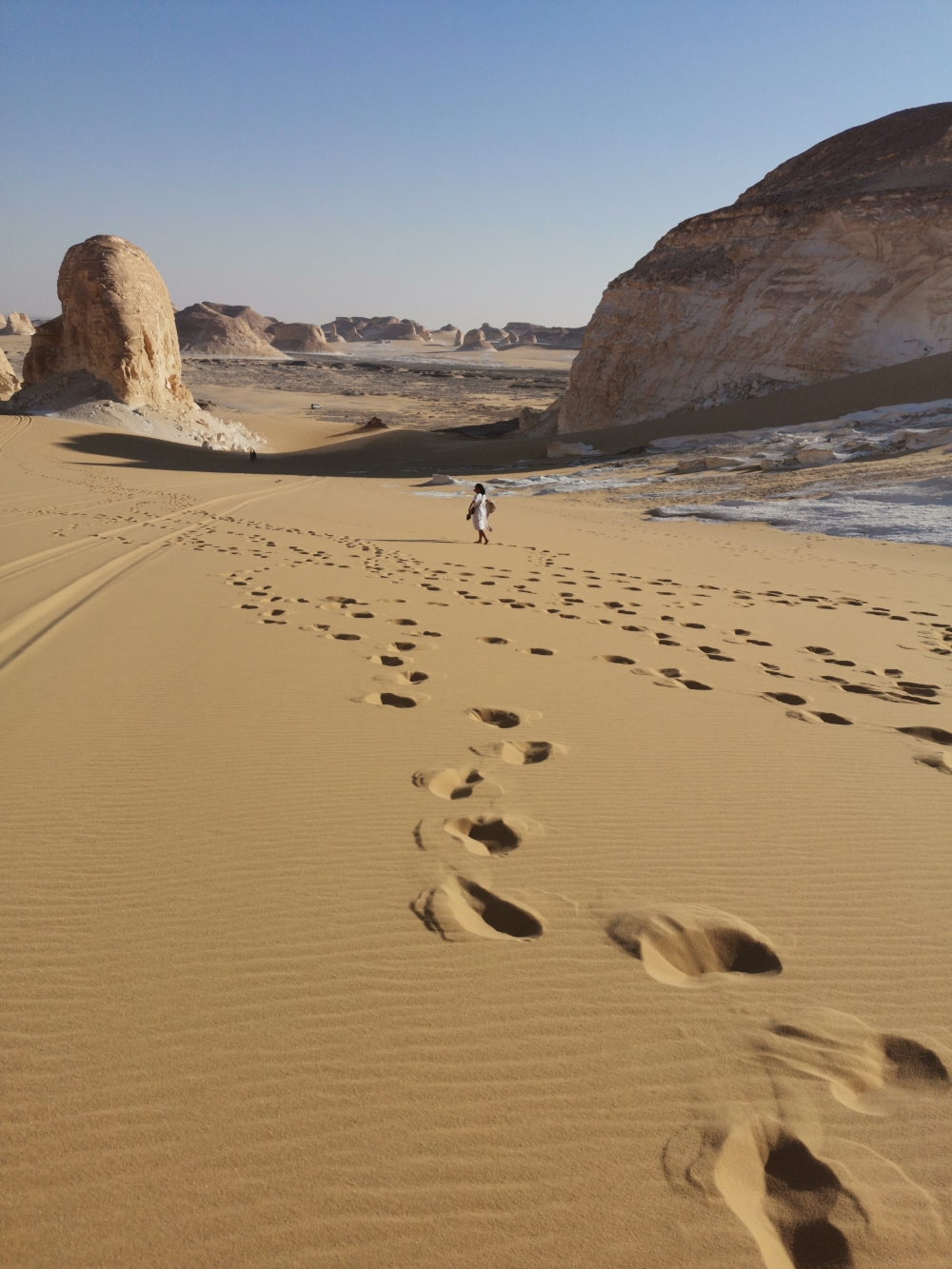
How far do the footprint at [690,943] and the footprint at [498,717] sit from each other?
159cm

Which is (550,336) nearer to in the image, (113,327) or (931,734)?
(113,327)

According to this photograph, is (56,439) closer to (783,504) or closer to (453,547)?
(453,547)

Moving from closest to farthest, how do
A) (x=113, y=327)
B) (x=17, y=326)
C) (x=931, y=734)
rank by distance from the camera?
(x=931, y=734)
(x=113, y=327)
(x=17, y=326)

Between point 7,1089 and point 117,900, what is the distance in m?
0.66

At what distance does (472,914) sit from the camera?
7.18ft

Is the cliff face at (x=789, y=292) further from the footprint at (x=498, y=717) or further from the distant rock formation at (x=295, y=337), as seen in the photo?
the distant rock formation at (x=295, y=337)

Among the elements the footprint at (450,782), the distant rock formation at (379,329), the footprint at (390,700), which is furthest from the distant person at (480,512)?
the distant rock formation at (379,329)

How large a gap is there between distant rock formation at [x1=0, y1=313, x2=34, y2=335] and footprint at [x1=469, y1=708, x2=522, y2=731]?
362ft

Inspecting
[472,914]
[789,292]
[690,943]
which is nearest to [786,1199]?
[690,943]

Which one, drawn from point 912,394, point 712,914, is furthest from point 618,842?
point 912,394

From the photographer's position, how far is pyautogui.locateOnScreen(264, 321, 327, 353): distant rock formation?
9812 centimetres

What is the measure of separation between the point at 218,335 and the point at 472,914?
94088mm

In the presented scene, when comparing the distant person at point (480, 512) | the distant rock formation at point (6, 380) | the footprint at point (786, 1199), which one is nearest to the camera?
the footprint at point (786, 1199)

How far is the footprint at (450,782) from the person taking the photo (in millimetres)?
2936
